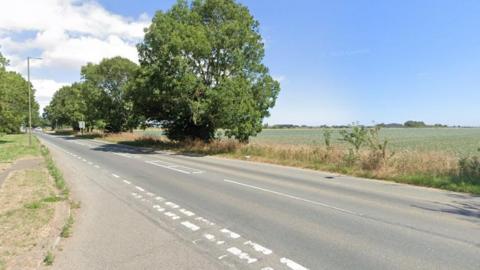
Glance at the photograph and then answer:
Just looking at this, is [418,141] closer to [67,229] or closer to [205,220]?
[205,220]

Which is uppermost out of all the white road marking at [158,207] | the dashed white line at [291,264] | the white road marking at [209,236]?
the dashed white line at [291,264]

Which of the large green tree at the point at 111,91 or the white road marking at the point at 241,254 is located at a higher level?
the large green tree at the point at 111,91

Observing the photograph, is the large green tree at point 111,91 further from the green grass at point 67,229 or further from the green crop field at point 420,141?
the green grass at point 67,229

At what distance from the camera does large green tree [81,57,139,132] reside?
5388 cm

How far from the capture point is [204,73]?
1063 inches

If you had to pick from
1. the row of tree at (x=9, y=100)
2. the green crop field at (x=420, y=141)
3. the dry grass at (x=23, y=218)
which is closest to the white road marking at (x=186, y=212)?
the dry grass at (x=23, y=218)

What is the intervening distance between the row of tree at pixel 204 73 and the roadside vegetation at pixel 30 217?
13092 millimetres

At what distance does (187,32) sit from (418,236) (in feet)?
71.6

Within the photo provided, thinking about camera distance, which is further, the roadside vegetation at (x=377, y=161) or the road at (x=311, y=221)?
the roadside vegetation at (x=377, y=161)

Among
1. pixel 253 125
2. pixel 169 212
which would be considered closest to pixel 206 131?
pixel 253 125

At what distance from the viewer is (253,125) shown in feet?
83.5

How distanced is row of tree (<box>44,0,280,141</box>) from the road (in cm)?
1240

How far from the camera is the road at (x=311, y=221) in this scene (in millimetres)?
4930

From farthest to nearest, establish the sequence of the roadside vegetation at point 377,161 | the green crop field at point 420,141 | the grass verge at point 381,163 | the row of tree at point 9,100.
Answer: the row of tree at point 9,100 → the green crop field at point 420,141 → the roadside vegetation at point 377,161 → the grass verge at point 381,163
